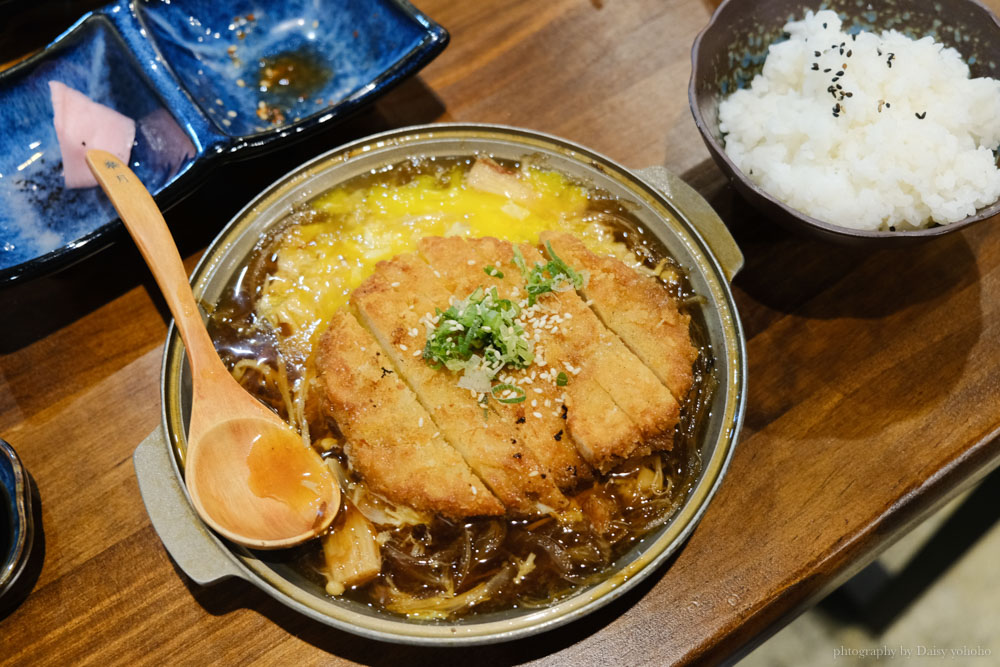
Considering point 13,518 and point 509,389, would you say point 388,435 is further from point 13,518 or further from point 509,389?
point 13,518

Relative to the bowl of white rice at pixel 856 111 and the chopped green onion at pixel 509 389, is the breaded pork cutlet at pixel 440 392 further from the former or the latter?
the bowl of white rice at pixel 856 111

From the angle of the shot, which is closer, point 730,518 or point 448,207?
point 730,518

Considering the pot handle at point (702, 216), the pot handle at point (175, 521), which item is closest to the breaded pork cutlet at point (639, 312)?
the pot handle at point (702, 216)

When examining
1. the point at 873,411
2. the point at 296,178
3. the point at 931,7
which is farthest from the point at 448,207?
the point at 931,7

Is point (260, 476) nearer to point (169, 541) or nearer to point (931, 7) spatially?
point (169, 541)

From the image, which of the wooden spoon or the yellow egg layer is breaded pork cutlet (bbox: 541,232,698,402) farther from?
the wooden spoon

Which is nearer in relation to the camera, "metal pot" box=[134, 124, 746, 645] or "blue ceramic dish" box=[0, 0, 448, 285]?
"metal pot" box=[134, 124, 746, 645]

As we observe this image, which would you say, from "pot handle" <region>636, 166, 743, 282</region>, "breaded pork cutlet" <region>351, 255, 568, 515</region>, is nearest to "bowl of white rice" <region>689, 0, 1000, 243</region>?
"pot handle" <region>636, 166, 743, 282</region>
